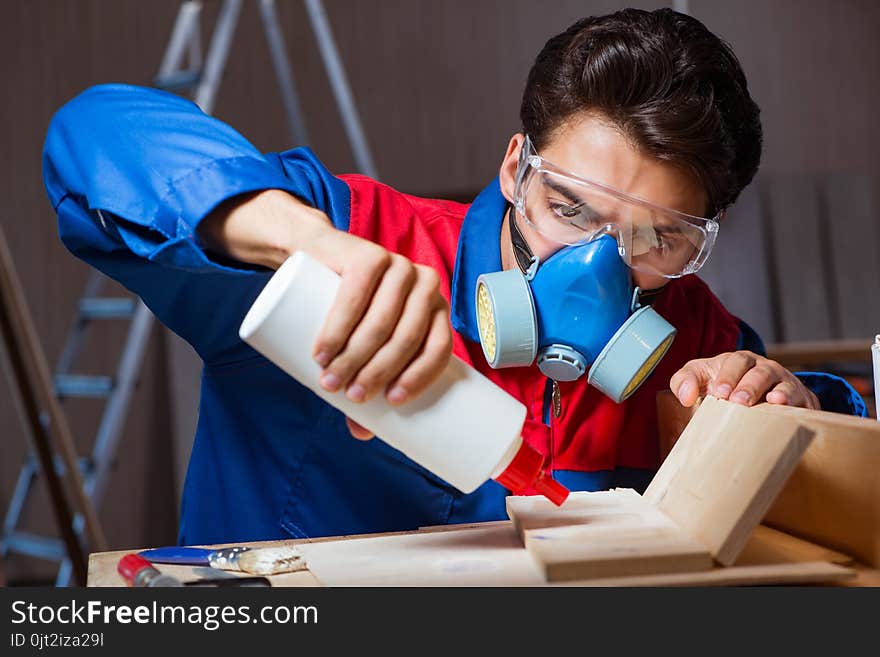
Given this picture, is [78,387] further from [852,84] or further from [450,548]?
[852,84]

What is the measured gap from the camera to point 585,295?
3.47 ft

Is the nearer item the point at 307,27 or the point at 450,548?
the point at 450,548

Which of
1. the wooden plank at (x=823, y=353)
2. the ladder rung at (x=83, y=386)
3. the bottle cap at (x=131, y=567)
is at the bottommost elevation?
the ladder rung at (x=83, y=386)

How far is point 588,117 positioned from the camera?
1.13m

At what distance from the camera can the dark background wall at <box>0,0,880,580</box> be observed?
3229 millimetres

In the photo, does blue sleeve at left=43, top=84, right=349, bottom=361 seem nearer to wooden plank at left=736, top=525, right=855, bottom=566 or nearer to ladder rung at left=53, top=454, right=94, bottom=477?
wooden plank at left=736, top=525, right=855, bottom=566

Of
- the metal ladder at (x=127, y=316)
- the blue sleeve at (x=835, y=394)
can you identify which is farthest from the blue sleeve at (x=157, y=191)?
the metal ladder at (x=127, y=316)

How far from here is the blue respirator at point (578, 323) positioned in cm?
104

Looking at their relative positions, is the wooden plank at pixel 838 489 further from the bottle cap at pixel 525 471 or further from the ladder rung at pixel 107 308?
the ladder rung at pixel 107 308

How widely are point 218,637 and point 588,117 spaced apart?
811mm

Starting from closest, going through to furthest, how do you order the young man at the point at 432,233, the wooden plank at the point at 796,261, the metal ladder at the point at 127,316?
the young man at the point at 432,233 → the metal ladder at the point at 127,316 → the wooden plank at the point at 796,261

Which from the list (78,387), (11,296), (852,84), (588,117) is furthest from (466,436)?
(852,84)

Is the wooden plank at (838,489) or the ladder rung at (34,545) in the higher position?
the wooden plank at (838,489)

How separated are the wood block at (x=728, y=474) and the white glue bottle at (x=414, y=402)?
0.16 metres
